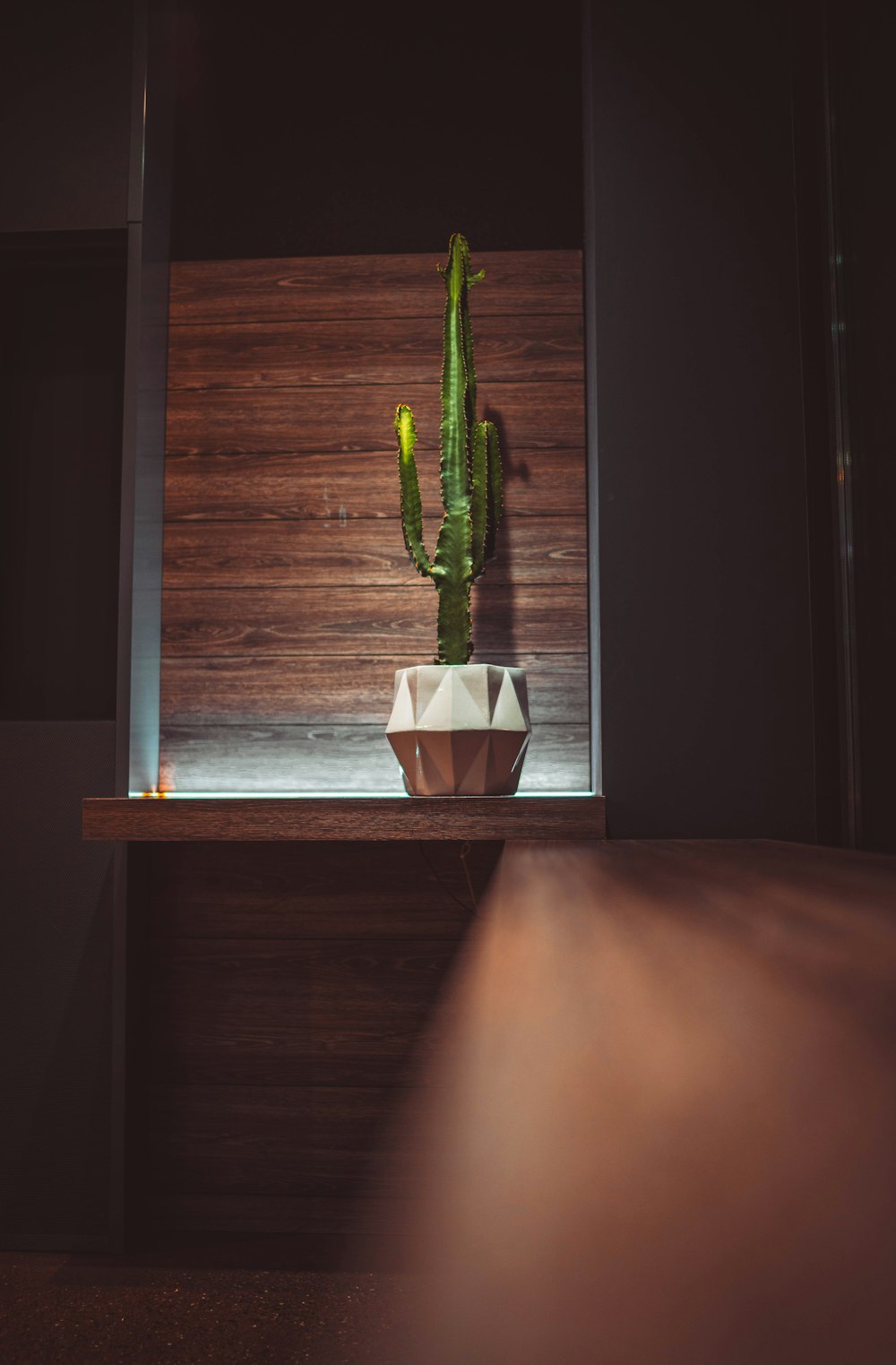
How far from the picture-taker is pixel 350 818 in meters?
1.41

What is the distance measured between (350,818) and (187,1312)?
0.76 meters

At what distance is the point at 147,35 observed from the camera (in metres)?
1.76

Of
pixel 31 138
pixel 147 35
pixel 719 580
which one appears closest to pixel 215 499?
pixel 31 138

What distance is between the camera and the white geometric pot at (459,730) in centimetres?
147

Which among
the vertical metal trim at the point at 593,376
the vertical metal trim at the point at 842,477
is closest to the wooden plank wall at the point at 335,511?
the vertical metal trim at the point at 593,376

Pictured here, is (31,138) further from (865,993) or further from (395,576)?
(865,993)

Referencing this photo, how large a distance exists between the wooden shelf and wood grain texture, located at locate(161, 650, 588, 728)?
1.57 ft

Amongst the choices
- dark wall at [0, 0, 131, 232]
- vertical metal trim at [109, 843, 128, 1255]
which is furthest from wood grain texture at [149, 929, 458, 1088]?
dark wall at [0, 0, 131, 232]

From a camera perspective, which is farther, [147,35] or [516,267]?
[516,267]

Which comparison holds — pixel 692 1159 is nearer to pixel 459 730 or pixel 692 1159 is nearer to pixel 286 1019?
pixel 459 730

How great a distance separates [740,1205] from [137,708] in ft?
5.64

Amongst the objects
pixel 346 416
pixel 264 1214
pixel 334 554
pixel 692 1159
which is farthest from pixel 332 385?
pixel 692 1159

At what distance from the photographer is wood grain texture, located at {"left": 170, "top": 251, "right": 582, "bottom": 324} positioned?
1.94 m

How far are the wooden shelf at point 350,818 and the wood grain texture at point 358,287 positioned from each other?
1.05m
